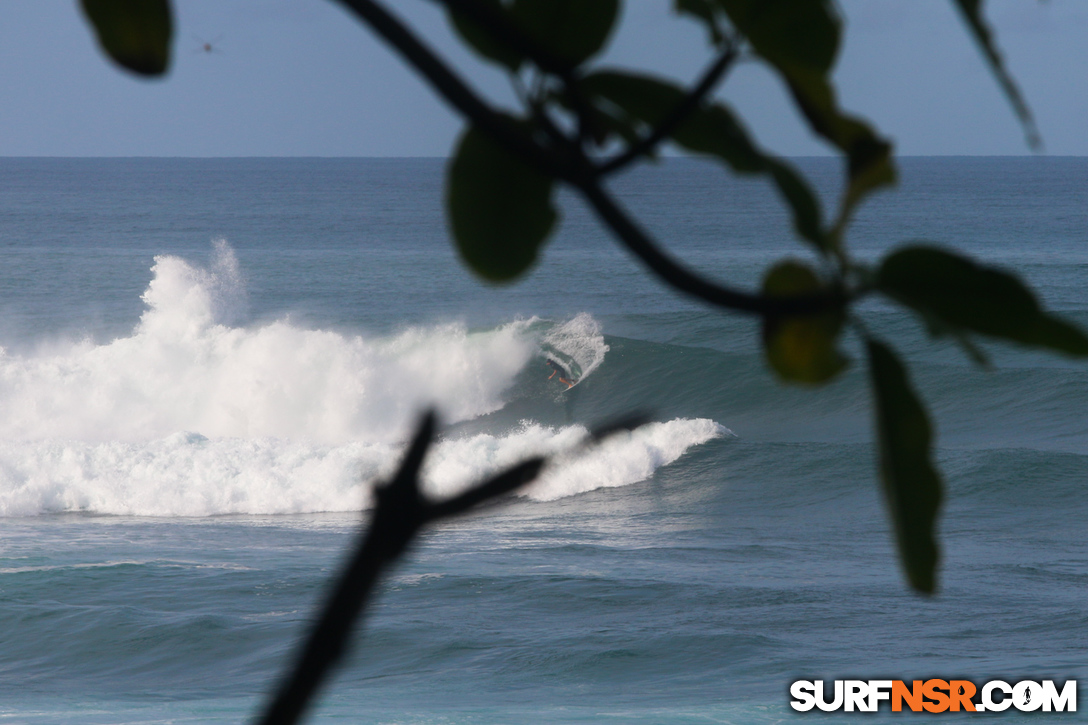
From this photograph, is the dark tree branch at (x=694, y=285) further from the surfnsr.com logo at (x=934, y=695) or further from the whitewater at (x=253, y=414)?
the whitewater at (x=253, y=414)

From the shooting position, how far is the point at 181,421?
16094mm

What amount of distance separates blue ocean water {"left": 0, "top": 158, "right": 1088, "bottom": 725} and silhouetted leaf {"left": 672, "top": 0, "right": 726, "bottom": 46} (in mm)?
46

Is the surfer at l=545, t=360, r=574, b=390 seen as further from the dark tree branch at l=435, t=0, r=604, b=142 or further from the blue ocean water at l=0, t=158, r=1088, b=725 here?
the dark tree branch at l=435, t=0, r=604, b=142

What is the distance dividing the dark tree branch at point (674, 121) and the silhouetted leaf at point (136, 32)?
0.16 metres

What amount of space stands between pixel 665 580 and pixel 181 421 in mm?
9860

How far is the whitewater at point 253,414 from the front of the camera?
12.6m

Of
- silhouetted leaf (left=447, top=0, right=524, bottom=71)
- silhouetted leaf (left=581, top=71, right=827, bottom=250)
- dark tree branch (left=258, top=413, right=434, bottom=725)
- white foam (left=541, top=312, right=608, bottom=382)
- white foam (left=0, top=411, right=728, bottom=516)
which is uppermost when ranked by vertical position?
silhouetted leaf (left=447, top=0, right=524, bottom=71)

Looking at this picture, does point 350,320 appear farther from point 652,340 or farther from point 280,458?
point 280,458

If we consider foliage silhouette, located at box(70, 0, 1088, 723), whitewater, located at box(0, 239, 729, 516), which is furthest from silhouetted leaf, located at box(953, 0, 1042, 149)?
whitewater, located at box(0, 239, 729, 516)

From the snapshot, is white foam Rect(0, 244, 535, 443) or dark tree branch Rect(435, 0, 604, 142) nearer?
dark tree branch Rect(435, 0, 604, 142)

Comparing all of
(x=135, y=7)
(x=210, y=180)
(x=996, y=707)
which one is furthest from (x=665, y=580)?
(x=210, y=180)

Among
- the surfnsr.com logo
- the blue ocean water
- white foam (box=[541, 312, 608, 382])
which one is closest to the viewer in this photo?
the surfnsr.com logo

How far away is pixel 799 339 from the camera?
31cm

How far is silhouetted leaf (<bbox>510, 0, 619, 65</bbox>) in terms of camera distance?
30 centimetres
